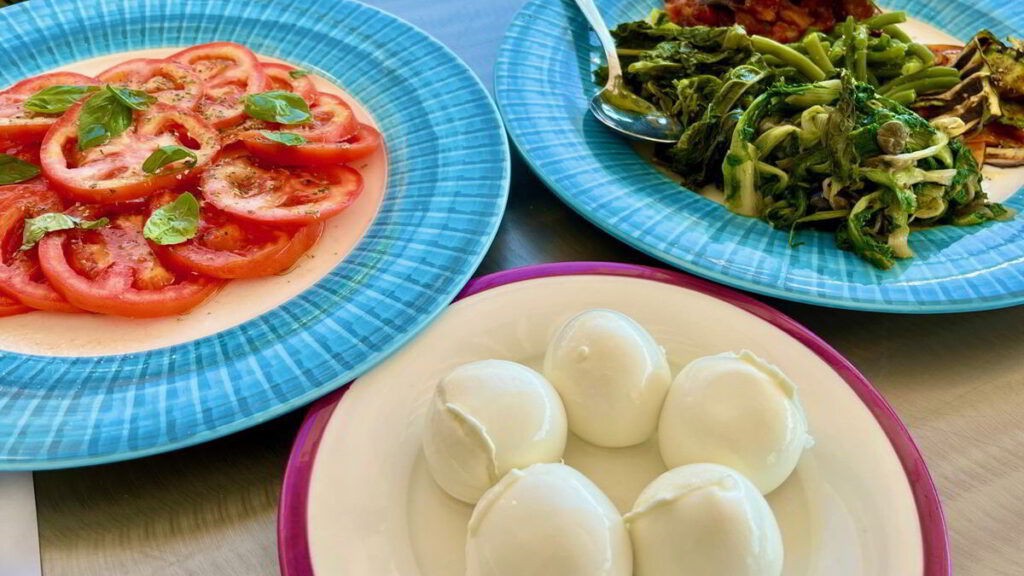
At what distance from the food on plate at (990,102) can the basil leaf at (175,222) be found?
2.06m

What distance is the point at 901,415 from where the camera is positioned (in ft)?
4.77

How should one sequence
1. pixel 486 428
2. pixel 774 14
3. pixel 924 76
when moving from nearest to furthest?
pixel 486 428
pixel 924 76
pixel 774 14

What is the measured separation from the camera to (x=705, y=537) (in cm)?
94

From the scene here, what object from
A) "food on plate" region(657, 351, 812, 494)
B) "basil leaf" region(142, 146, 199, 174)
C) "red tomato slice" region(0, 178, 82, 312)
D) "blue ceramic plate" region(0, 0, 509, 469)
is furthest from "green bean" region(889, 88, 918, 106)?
"red tomato slice" region(0, 178, 82, 312)

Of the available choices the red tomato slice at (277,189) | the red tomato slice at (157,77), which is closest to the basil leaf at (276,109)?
the red tomato slice at (277,189)

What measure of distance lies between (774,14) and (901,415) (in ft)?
5.11

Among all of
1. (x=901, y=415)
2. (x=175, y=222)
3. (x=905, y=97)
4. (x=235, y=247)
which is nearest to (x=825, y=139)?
(x=905, y=97)

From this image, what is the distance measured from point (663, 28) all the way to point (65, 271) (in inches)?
75.2

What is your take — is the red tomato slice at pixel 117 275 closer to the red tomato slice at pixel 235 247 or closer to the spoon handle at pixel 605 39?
the red tomato slice at pixel 235 247

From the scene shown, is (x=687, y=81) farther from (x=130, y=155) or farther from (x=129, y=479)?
(x=129, y=479)

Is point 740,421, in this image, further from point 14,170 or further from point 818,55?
point 14,170

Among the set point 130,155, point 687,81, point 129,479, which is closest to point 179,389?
point 129,479

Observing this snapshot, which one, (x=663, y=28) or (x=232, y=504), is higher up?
(x=663, y=28)

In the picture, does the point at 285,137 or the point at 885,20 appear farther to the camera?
the point at 885,20
